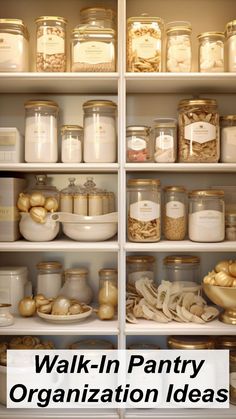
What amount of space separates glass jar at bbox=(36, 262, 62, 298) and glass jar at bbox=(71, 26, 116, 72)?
34.0 inches

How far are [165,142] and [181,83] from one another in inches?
10.6

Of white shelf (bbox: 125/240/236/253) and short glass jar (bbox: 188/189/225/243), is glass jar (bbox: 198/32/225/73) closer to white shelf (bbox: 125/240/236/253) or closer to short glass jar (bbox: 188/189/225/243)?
short glass jar (bbox: 188/189/225/243)

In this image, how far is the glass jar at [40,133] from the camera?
7.00 ft

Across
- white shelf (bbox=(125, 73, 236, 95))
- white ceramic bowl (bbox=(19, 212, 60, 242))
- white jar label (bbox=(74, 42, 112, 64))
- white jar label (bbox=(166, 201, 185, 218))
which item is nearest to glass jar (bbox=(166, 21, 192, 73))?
white shelf (bbox=(125, 73, 236, 95))

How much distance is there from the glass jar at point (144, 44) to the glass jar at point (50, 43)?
28cm

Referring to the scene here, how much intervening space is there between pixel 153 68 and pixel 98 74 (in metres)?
0.23

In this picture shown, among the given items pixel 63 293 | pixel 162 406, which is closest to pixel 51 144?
pixel 63 293

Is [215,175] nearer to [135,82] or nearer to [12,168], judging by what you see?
[135,82]

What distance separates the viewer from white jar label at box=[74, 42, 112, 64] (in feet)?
6.82

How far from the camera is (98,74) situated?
205 cm

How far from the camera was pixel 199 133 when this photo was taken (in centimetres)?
211

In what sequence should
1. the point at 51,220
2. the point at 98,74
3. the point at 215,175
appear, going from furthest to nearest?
the point at 215,175 < the point at 51,220 < the point at 98,74

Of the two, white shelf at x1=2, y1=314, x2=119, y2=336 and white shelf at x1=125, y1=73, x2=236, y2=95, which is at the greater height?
white shelf at x1=125, y1=73, x2=236, y2=95

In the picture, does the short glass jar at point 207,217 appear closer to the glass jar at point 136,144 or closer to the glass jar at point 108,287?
the glass jar at point 136,144
